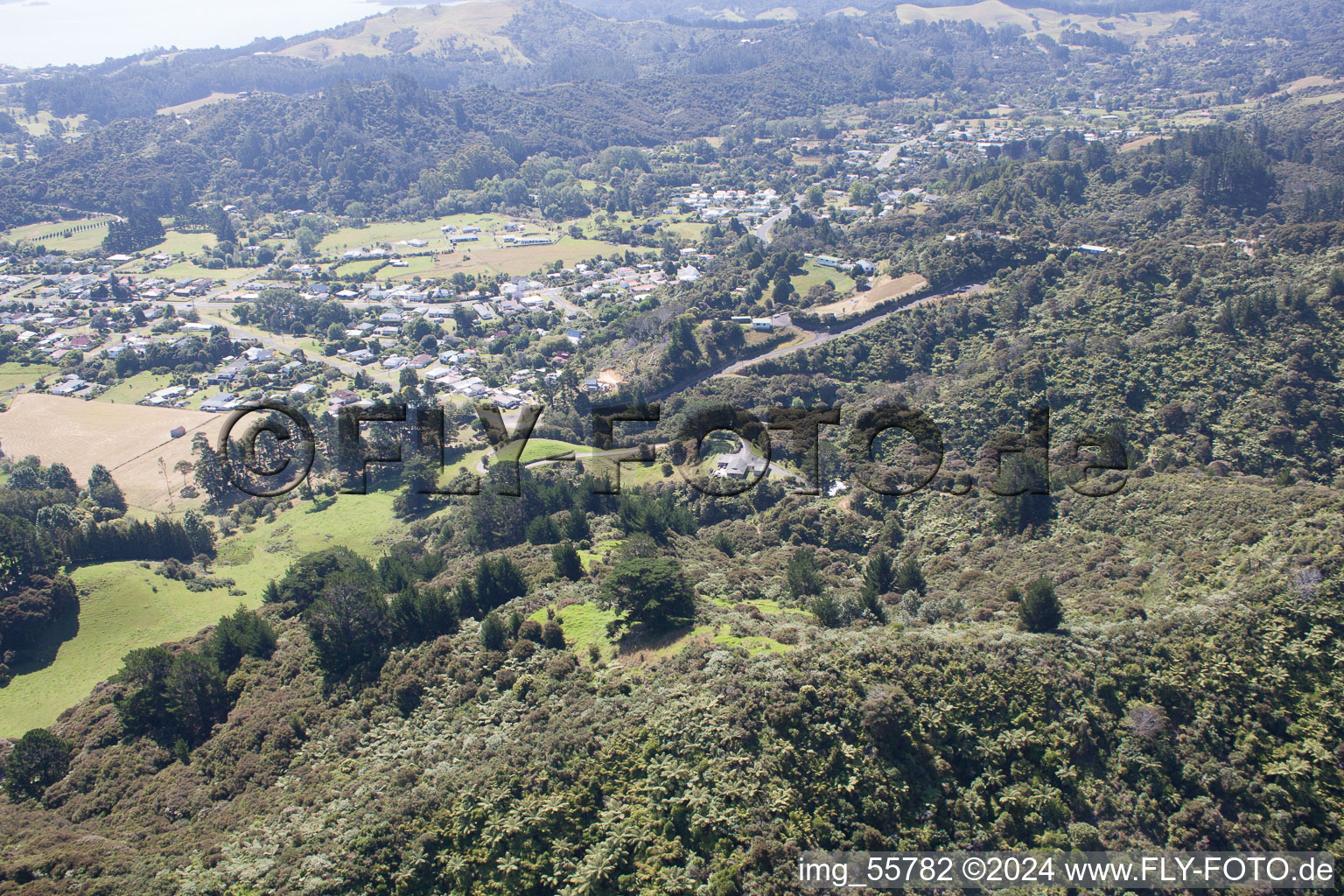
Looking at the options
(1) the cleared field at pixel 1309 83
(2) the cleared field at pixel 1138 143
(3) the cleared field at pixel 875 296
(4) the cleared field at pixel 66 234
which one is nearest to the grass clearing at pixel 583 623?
(3) the cleared field at pixel 875 296

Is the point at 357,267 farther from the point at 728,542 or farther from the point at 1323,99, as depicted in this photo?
the point at 1323,99

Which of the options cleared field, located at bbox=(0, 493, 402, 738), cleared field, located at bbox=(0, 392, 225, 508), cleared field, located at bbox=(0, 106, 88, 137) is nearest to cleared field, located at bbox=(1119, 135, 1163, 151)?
cleared field, located at bbox=(0, 493, 402, 738)

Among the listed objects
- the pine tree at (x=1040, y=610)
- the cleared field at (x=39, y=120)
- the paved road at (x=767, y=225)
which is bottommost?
the pine tree at (x=1040, y=610)

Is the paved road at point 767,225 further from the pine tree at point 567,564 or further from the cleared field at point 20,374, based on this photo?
the cleared field at point 20,374

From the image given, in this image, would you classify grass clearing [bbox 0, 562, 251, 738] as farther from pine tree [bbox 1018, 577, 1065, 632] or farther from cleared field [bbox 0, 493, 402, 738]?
pine tree [bbox 1018, 577, 1065, 632]

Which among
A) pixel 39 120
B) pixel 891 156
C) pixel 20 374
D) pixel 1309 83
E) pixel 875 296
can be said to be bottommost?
pixel 20 374

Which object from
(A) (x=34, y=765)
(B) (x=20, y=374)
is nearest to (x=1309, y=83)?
(A) (x=34, y=765)
